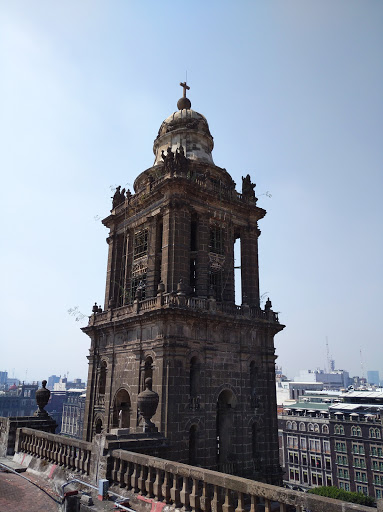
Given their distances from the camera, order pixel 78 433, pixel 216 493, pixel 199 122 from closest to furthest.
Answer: pixel 216 493
pixel 199 122
pixel 78 433

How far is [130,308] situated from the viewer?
27266 millimetres

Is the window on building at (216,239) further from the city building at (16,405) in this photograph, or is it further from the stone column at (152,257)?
the city building at (16,405)

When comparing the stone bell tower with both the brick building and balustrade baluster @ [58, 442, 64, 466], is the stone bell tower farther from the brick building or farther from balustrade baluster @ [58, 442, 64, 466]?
the brick building

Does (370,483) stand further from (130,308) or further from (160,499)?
(160,499)

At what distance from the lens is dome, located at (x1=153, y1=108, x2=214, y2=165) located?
3281 centimetres

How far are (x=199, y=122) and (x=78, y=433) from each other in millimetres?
153496

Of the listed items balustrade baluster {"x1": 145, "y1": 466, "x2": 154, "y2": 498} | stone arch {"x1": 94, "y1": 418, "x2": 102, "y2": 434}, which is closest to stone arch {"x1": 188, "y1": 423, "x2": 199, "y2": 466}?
stone arch {"x1": 94, "y1": 418, "x2": 102, "y2": 434}

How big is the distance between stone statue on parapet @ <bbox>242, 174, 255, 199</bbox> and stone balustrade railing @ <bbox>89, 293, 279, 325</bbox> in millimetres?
9413

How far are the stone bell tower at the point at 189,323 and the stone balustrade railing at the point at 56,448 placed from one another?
24.6ft

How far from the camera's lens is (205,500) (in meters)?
9.23

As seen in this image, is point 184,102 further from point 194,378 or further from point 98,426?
point 98,426

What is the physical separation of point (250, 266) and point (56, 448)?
19.6 m

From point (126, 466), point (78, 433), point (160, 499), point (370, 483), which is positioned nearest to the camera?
point (160, 499)

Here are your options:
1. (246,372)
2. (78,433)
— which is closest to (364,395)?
(246,372)
